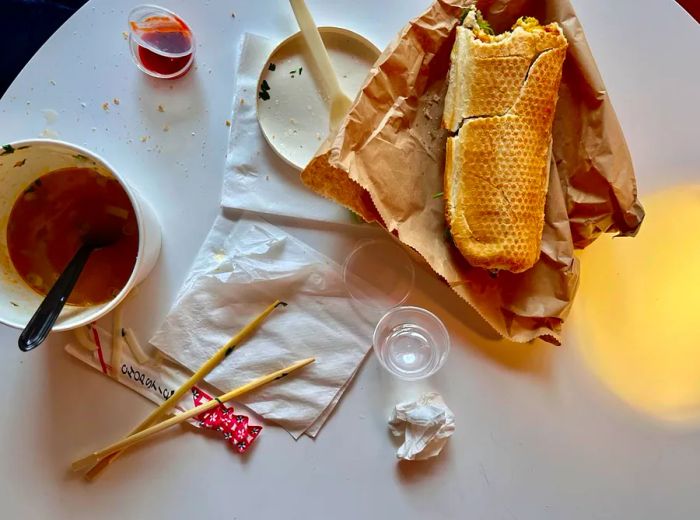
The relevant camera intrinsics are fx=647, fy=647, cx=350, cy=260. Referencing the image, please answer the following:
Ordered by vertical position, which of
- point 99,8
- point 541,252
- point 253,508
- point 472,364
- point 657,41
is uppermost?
point 99,8

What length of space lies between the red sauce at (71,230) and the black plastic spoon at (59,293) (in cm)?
1

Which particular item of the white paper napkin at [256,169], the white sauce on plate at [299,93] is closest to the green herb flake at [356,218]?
the white paper napkin at [256,169]

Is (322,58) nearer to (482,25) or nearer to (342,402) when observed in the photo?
(482,25)

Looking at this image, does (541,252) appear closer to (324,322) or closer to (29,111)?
(324,322)

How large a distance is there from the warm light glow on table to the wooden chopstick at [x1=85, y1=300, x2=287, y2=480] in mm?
556

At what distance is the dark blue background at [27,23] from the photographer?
4.23 feet

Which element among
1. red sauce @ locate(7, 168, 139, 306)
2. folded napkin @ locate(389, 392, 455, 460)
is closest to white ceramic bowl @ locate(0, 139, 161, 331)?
red sauce @ locate(7, 168, 139, 306)

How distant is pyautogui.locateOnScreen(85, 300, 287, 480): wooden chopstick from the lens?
1.09 meters

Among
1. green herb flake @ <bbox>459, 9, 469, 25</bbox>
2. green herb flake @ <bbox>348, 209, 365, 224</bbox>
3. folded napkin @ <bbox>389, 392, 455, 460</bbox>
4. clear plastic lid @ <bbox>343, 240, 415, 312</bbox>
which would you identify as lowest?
folded napkin @ <bbox>389, 392, 455, 460</bbox>

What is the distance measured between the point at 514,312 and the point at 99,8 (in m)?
0.89

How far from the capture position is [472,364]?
1.12 metres

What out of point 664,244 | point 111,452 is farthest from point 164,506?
point 664,244

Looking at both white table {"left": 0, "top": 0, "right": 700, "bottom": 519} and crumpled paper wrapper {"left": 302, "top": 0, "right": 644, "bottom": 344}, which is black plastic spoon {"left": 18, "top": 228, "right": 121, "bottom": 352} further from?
crumpled paper wrapper {"left": 302, "top": 0, "right": 644, "bottom": 344}

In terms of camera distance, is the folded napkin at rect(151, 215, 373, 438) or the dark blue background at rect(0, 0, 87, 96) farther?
the dark blue background at rect(0, 0, 87, 96)
